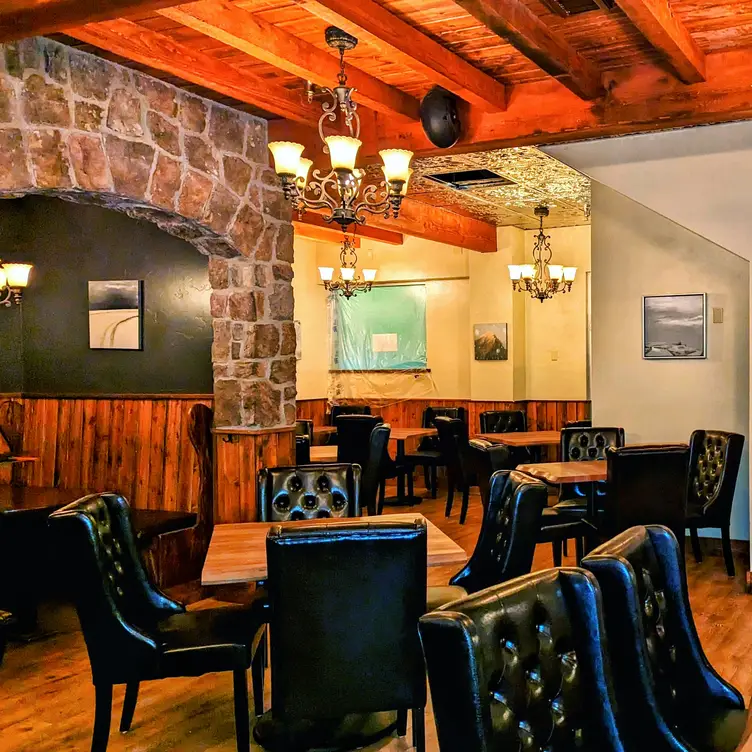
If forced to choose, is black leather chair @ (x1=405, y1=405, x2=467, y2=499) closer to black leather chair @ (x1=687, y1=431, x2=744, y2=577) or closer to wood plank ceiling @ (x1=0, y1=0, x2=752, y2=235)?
black leather chair @ (x1=687, y1=431, x2=744, y2=577)

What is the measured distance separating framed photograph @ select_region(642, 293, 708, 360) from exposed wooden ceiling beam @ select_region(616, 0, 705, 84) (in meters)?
2.45

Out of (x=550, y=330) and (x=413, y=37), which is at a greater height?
(x=413, y=37)

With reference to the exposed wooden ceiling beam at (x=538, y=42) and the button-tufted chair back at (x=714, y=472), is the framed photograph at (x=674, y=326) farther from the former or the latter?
the exposed wooden ceiling beam at (x=538, y=42)

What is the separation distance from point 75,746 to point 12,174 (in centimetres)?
223

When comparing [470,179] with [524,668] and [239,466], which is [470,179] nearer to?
[239,466]

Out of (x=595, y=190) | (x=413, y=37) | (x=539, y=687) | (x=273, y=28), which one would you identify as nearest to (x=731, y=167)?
(x=595, y=190)

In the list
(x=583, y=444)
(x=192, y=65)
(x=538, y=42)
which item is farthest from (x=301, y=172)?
(x=583, y=444)

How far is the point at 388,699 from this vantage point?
8.47ft

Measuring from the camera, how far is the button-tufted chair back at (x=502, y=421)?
8258 millimetres

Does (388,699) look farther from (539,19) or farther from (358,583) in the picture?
(539,19)

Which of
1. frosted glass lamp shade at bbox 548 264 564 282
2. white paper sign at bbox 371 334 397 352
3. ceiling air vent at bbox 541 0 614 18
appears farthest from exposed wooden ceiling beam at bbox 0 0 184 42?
white paper sign at bbox 371 334 397 352

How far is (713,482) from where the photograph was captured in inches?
227

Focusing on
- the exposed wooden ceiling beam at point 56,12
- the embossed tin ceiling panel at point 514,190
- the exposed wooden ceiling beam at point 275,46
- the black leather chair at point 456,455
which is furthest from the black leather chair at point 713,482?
the exposed wooden ceiling beam at point 56,12

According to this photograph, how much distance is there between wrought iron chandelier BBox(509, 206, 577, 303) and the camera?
26.6 ft
